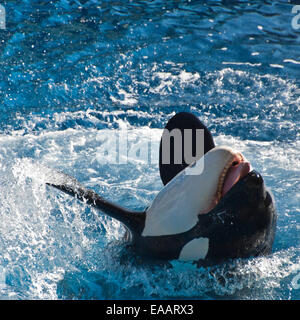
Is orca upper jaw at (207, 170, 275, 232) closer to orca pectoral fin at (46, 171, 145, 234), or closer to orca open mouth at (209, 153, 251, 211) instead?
orca open mouth at (209, 153, 251, 211)

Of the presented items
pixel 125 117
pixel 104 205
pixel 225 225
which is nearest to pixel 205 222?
pixel 225 225

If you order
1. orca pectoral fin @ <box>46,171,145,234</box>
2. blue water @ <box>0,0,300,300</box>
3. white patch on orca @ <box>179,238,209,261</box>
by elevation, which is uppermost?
orca pectoral fin @ <box>46,171,145,234</box>

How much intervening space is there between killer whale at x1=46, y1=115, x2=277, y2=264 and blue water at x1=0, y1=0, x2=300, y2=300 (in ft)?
0.42

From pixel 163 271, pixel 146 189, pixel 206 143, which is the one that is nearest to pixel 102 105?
pixel 146 189

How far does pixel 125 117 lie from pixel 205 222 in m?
4.22

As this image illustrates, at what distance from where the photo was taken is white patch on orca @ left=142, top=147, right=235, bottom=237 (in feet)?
10.9

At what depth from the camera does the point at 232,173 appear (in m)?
3.28

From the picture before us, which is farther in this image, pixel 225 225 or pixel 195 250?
pixel 195 250

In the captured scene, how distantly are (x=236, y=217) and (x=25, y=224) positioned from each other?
2.13 m

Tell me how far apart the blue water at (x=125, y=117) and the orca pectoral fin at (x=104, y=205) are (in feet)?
0.99

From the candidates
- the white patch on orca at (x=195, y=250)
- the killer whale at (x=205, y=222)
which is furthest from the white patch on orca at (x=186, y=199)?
the white patch on orca at (x=195, y=250)

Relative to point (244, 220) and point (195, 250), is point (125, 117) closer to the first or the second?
point (195, 250)

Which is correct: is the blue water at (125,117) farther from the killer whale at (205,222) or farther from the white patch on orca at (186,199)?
the white patch on orca at (186,199)

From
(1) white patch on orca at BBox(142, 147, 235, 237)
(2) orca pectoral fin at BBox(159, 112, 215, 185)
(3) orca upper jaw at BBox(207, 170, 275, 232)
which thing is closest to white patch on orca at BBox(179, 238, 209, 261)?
(1) white patch on orca at BBox(142, 147, 235, 237)
